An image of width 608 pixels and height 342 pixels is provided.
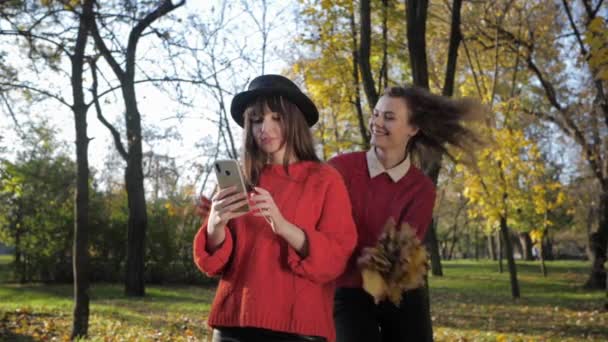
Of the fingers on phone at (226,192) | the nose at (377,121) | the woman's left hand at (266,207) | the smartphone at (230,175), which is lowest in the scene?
the woman's left hand at (266,207)

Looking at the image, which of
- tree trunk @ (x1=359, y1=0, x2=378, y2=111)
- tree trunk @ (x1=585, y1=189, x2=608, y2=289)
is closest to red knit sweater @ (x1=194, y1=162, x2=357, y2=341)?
tree trunk @ (x1=359, y1=0, x2=378, y2=111)

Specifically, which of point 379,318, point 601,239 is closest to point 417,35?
point 379,318

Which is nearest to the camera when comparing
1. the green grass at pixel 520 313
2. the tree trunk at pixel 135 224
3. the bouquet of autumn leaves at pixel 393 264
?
the bouquet of autumn leaves at pixel 393 264

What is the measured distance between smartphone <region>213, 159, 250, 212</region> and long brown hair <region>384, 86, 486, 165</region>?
5.44 ft

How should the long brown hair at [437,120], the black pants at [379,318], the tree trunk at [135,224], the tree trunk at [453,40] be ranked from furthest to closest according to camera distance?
the tree trunk at [135,224], the tree trunk at [453,40], the long brown hair at [437,120], the black pants at [379,318]

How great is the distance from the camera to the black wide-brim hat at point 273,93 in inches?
107

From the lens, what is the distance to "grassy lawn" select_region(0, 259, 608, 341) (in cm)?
905

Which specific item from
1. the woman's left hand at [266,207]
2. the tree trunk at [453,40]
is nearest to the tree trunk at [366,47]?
the tree trunk at [453,40]

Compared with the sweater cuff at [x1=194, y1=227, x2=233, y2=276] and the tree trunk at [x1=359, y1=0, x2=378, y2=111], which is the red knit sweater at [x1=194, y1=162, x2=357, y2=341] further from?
the tree trunk at [x1=359, y1=0, x2=378, y2=111]

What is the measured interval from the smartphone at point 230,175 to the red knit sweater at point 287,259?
0.90 ft

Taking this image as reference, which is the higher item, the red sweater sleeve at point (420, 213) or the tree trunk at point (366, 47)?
the tree trunk at point (366, 47)

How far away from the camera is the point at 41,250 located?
66.8 feet

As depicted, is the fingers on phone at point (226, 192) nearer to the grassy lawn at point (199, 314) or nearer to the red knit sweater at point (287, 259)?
the red knit sweater at point (287, 259)

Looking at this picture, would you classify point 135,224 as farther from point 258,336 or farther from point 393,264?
point 258,336
